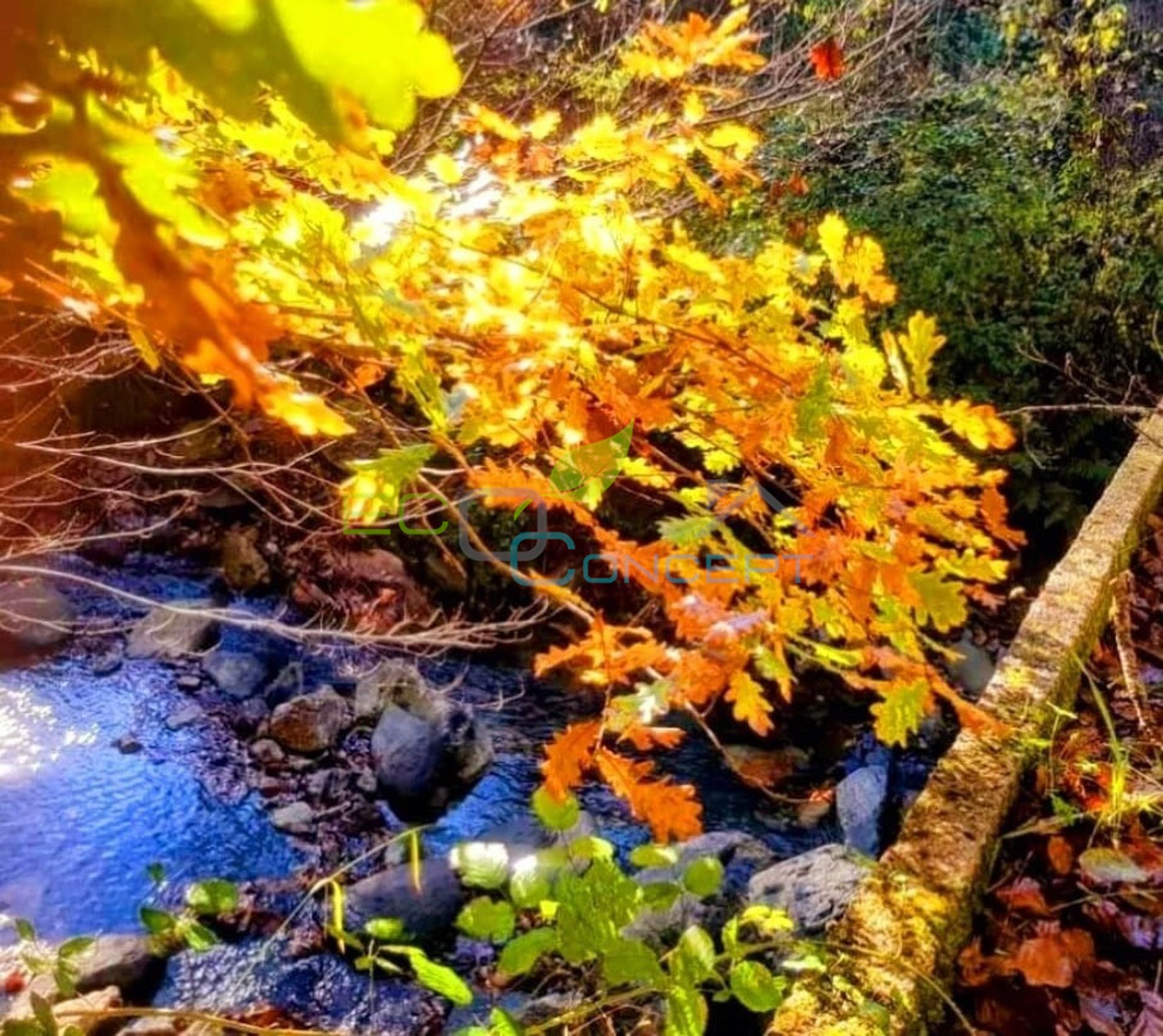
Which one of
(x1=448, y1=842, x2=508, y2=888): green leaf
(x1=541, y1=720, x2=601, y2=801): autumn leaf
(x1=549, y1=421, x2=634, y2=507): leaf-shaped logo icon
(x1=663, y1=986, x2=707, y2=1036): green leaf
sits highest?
(x1=549, y1=421, x2=634, y2=507): leaf-shaped logo icon

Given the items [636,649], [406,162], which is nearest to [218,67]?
[636,649]

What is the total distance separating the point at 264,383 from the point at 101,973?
428 cm

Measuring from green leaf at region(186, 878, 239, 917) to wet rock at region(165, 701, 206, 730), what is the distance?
149 centimetres

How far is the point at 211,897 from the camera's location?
4.08 m

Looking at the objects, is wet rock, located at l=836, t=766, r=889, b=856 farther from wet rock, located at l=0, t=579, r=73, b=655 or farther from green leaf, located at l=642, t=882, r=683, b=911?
wet rock, located at l=0, t=579, r=73, b=655

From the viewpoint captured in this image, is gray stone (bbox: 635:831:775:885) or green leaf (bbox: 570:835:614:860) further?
gray stone (bbox: 635:831:775:885)

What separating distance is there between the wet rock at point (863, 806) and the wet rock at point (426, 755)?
2223mm

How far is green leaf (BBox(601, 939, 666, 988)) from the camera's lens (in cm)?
194

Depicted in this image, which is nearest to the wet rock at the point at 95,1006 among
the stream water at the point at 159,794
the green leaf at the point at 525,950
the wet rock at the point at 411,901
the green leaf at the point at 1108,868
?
the stream water at the point at 159,794

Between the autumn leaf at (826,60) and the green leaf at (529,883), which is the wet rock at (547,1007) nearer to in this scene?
the green leaf at (529,883)

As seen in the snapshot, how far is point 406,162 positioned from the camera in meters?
3.25

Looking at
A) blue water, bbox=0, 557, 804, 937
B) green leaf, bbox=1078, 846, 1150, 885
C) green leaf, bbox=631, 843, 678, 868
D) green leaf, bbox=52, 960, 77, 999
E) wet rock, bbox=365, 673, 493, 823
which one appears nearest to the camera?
green leaf, bbox=1078, 846, 1150, 885

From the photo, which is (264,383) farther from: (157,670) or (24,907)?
(157,670)
